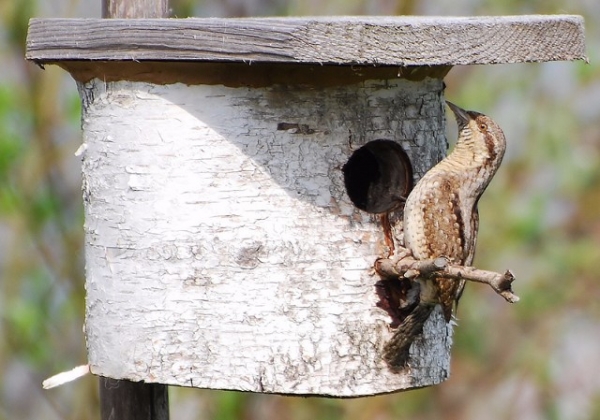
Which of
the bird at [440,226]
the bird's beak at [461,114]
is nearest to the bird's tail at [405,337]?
the bird at [440,226]

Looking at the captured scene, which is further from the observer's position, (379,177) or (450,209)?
(379,177)

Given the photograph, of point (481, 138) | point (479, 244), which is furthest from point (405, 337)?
point (479, 244)

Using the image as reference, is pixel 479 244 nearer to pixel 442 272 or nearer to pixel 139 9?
pixel 139 9

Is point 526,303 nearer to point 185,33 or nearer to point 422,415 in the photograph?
point 422,415

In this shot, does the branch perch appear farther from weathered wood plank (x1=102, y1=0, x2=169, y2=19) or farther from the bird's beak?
weathered wood plank (x1=102, y1=0, x2=169, y2=19)

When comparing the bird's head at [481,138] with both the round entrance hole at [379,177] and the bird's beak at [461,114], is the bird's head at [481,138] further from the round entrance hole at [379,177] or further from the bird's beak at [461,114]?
the round entrance hole at [379,177]

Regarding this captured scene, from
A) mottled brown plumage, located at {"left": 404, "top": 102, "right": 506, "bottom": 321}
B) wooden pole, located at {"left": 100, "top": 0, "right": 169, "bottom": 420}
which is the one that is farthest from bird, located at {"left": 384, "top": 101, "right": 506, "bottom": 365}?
wooden pole, located at {"left": 100, "top": 0, "right": 169, "bottom": 420}

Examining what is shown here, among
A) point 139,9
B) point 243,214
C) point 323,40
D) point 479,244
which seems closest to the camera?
point 323,40
